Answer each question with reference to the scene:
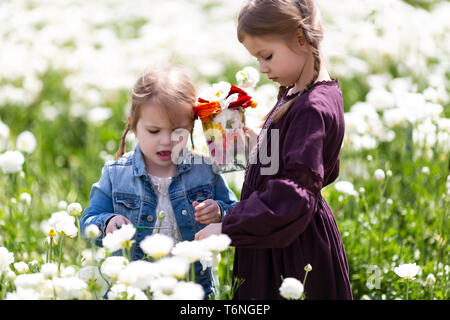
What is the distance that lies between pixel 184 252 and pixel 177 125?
630 millimetres

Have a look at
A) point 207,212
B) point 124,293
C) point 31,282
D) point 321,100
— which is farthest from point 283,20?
point 31,282

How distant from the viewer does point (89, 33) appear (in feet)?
20.8

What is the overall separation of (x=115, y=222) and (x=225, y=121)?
1.55 feet

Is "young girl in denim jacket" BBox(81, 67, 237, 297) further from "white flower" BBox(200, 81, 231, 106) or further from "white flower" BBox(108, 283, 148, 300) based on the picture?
"white flower" BBox(108, 283, 148, 300)

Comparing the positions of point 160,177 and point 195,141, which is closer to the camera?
point 160,177

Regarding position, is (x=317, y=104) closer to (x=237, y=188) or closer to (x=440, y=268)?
(x=440, y=268)

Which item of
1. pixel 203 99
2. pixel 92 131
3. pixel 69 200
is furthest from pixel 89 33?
pixel 203 99

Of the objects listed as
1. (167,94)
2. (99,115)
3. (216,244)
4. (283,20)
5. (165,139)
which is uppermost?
(99,115)

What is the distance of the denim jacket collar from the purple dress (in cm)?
22

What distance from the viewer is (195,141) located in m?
2.24

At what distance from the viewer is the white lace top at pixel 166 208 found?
204 centimetres

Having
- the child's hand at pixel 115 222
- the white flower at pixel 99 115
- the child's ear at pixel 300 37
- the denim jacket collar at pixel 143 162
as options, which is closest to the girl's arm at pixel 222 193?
the denim jacket collar at pixel 143 162

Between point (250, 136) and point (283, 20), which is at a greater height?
point (283, 20)

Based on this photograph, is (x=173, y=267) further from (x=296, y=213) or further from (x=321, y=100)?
(x=321, y=100)
